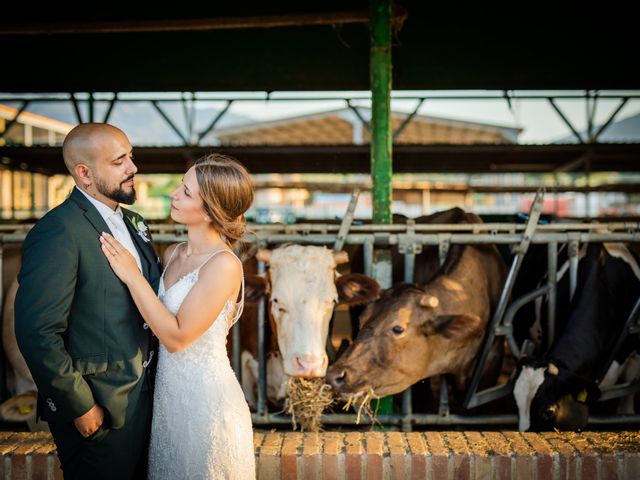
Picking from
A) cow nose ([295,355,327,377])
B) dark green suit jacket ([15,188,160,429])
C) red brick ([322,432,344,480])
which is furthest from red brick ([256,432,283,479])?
dark green suit jacket ([15,188,160,429])

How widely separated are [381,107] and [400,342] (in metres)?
1.78

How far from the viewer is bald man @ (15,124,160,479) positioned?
2.04 meters

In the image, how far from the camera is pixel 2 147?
894cm

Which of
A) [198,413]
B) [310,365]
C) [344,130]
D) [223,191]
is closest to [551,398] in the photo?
[310,365]

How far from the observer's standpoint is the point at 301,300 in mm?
3893

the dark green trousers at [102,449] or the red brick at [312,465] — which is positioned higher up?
the dark green trousers at [102,449]

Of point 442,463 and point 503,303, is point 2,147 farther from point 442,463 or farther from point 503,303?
point 442,463

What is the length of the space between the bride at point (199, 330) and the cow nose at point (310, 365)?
1.16 m

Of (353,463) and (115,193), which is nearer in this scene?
(115,193)

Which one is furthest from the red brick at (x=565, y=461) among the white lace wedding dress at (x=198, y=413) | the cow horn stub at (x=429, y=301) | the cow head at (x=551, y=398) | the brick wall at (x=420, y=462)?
the white lace wedding dress at (x=198, y=413)

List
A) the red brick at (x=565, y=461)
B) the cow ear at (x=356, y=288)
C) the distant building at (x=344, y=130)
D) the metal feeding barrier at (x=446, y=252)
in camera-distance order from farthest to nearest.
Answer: the distant building at (x=344, y=130) → the metal feeding barrier at (x=446, y=252) → the cow ear at (x=356, y=288) → the red brick at (x=565, y=461)

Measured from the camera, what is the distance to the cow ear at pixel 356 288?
13.4ft

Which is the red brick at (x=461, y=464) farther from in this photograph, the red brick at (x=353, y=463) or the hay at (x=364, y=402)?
the hay at (x=364, y=402)

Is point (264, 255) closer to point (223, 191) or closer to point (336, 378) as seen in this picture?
point (336, 378)
